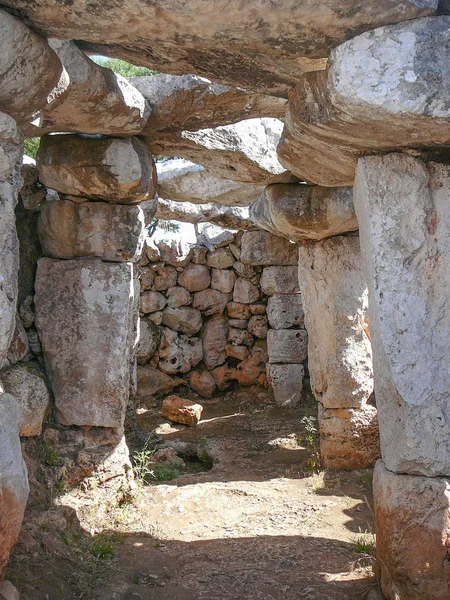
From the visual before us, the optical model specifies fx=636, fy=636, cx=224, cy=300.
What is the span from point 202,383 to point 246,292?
1483 millimetres

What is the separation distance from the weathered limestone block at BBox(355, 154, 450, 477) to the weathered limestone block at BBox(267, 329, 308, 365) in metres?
5.93

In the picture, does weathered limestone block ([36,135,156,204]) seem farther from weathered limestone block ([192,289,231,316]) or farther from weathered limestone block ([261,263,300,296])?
weathered limestone block ([192,289,231,316])

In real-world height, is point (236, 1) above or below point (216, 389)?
above

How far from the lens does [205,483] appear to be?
17.6ft

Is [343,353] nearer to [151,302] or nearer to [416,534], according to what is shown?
[416,534]

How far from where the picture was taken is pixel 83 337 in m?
4.45

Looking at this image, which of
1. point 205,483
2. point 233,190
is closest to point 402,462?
point 205,483

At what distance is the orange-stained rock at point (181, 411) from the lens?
25.9 feet

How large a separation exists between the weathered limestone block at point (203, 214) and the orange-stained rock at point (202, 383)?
234cm

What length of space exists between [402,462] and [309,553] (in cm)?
146

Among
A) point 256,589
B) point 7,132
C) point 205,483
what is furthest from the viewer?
point 205,483

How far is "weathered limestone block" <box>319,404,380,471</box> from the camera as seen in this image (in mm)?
5535

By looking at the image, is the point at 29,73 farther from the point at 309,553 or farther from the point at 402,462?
the point at 309,553

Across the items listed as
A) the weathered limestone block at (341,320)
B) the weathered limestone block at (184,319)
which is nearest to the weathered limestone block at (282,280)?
the weathered limestone block at (184,319)
